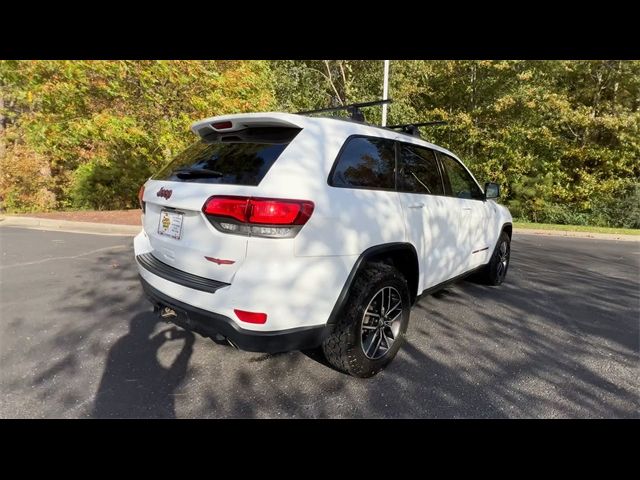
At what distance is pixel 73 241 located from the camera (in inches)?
303

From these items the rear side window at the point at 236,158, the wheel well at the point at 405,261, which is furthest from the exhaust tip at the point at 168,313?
the wheel well at the point at 405,261

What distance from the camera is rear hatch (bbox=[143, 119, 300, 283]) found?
205 centimetres

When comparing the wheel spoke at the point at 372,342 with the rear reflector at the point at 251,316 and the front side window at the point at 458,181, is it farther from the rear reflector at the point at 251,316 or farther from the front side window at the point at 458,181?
the front side window at the point at 458,181

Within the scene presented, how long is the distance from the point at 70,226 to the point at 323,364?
9.70 metres

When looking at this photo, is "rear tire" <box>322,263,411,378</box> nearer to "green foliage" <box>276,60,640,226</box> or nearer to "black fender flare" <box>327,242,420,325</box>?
"black fender flare" <box>327,242,420,325</box>

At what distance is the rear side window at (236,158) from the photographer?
84.1 inches

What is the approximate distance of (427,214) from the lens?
119 inches

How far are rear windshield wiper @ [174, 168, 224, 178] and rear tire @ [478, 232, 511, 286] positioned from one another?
3663 millimetres

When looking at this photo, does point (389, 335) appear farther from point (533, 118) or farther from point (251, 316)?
point (533, 118)

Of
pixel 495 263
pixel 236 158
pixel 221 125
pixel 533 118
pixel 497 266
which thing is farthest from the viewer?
pixel 533 118

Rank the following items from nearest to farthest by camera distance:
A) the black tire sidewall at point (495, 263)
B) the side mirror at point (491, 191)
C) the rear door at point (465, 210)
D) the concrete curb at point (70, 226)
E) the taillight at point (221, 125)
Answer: the taillight at point (221, 125) < the rear door at point (465, 210) < the side mirror at point (491, 191) < the black tire sidewall at point (495, 263) < the concrete curb at point (70, 226)

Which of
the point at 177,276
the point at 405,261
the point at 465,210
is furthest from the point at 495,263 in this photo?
the point at 177,276

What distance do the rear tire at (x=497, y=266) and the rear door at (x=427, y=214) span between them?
1.37m
